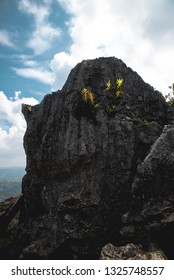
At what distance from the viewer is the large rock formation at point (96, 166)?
17.3 metres

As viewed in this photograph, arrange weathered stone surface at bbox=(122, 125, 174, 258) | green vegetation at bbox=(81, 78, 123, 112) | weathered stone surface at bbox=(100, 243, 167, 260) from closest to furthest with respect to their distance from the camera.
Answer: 1. weathered stone surface at bbox=(100, 243, 167, 260)
2. weathered stone surface at bbox=(122, 125, 174, 258)
3. green vegetation at bbox=(81, 78, 123, 112)

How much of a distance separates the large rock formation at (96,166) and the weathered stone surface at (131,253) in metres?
1.13

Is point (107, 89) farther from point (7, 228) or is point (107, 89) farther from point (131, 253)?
point (7, 228)

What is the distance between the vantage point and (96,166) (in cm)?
2002

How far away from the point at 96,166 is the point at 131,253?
6836 mm

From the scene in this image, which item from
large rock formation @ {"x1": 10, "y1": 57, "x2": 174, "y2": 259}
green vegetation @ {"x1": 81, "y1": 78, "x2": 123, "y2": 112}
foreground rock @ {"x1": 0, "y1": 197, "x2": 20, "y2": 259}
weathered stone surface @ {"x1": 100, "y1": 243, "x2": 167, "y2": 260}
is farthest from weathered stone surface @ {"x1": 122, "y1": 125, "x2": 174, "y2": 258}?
foreground rock @ {"x1": 0, "y1": 197, "x2": 20, "y2": 259}

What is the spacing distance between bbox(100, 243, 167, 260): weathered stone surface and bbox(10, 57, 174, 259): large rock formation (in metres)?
1.13

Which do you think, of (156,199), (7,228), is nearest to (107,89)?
(156,199)

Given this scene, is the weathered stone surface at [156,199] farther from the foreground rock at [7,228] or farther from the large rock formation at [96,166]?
the foreground rock at [7,228]

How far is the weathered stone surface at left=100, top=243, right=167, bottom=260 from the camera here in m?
14.3

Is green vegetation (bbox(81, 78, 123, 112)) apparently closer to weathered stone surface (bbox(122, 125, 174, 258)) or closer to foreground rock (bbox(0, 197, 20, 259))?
weathered stone surface (bbox(122, 125, 174, 258))

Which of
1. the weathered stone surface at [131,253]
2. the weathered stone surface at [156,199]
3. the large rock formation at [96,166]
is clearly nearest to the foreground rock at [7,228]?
the large rock formation at [96,166]

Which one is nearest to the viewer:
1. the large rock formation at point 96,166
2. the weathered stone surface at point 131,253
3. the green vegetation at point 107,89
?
the weathered stone surface at point 131,253

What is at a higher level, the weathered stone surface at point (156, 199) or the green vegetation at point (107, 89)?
the green vegetation at point (107, 89)
